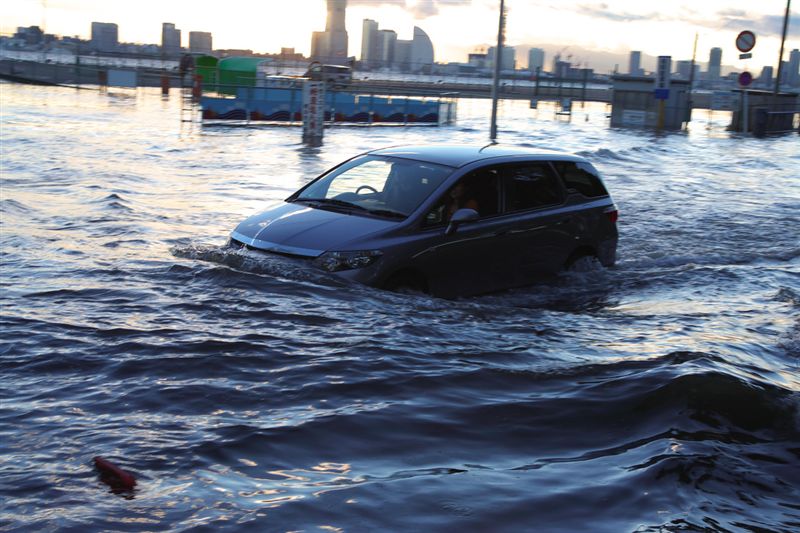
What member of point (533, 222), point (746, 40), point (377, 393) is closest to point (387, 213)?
point (533, 222)

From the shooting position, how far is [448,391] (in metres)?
6.52

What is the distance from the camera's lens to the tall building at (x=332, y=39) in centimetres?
11434

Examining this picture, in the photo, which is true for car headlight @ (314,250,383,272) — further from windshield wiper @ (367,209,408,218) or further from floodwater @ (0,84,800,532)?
windshield wiper @ (367,209,408,218)

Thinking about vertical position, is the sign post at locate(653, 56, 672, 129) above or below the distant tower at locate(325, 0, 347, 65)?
below

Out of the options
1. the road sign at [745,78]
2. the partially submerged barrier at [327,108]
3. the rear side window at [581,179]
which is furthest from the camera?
the road sign at [745,78]

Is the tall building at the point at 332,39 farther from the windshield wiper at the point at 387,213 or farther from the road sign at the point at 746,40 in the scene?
the windshield wiper at the point at 387,213

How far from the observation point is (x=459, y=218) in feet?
28.6

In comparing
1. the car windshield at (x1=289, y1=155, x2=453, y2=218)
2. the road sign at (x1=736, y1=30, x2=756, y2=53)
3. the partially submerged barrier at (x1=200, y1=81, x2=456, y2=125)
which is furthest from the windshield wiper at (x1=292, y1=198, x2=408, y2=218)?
the road sign at (x1=736, y1=30, x2=756, y2=53)

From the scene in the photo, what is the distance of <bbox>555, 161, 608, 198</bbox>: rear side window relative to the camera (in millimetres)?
10416

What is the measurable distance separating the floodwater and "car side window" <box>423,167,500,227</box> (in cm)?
82

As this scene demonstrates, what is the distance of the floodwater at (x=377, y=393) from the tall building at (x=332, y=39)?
3953 inches

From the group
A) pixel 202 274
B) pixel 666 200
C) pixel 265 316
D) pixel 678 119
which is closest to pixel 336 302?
pixel 265 316

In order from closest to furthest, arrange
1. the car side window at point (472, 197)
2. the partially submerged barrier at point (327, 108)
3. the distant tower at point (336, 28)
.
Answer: the car side window at point (472, 197) → the partially submerged barrier at point (327, 108) → the distant tower at point (336, 28)

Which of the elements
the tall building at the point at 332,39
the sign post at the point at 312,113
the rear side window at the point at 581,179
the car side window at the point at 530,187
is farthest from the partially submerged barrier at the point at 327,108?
the tall building at the point at 332,39
